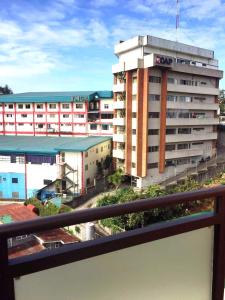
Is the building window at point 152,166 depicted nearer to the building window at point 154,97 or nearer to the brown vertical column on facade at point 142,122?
the brown vertical column on facade at point 142,122

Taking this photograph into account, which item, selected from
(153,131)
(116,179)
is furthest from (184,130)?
(116,179)

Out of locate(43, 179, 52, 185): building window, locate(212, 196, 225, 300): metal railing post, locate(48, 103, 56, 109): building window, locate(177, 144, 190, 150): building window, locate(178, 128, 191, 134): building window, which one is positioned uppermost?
locate(48, 103, 56, 109): building window

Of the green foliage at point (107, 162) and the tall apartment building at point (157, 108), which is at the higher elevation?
the tall apartment building at point (157, 108)

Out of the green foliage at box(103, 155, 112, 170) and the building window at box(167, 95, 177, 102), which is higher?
the building window at box(167, 95, 177, 102)

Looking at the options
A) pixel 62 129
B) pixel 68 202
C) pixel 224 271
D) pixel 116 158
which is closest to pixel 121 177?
pixel 116 158

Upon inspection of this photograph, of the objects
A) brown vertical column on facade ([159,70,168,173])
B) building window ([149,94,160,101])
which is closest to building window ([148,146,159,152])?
brown vertical column on facade ([159,70,168,173])

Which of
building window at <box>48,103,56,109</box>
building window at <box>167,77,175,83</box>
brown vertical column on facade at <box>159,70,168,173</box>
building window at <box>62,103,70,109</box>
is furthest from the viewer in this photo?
building window at <box>48,103,56,109</box>

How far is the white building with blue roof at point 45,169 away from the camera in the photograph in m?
22.0

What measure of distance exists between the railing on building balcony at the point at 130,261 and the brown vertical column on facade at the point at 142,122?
20.1 metres

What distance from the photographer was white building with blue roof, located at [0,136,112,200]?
72.1ft

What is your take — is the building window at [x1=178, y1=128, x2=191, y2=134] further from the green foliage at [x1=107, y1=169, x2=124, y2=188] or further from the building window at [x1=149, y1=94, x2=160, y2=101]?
the green foliage at [x1=107, y1=169, x2=124, y2=188]

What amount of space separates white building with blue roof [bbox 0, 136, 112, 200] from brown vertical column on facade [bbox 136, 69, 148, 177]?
360 centimetres

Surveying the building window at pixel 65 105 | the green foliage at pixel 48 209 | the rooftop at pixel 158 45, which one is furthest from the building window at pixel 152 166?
the building window at pixel 65 105

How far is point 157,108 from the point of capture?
73.9 ft
